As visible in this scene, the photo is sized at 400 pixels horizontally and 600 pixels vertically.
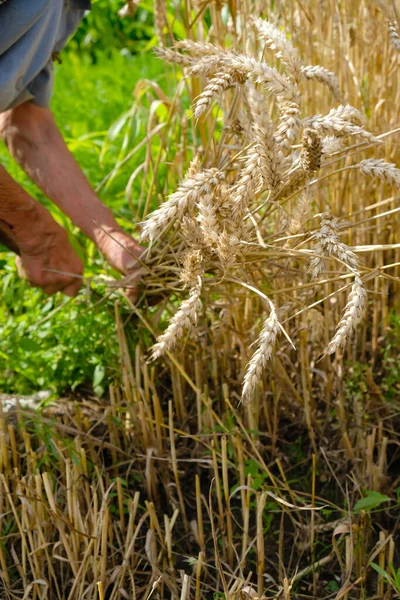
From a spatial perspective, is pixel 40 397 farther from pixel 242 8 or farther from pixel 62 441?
pixel 242 8

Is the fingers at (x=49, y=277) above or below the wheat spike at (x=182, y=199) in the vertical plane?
below

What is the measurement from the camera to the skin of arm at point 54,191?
160 centimetres

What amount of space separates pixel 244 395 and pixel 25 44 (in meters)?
A: 0.80

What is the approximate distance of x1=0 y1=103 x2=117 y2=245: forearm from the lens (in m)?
Answer: 1.67

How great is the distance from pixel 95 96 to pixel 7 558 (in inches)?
89.4

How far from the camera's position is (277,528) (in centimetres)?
159

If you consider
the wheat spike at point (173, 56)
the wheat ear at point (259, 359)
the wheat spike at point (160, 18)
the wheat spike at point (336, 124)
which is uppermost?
the wheat spike at point (160, 18)

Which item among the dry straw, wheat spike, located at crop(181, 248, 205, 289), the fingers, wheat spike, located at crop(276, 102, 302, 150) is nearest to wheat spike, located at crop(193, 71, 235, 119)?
the dry straw

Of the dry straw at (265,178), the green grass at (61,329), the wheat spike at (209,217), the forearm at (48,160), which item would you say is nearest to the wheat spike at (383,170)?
the dry straw at (265,178)

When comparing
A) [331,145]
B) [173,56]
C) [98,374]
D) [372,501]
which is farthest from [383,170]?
[98,374]

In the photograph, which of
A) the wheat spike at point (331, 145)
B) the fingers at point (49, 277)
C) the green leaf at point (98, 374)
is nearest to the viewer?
the wheat spike at point (331, 145)

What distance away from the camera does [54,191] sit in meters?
1.70

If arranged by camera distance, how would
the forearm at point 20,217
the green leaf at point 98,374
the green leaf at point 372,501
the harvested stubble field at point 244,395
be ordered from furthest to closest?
the green leaf at point 98,374, the forearm at point 20,217, the green leaf at point 372,501, the harvested stubble field at point 244,395

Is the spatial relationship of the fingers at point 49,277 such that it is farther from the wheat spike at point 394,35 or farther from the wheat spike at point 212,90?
the wheat spike at point 394,35
